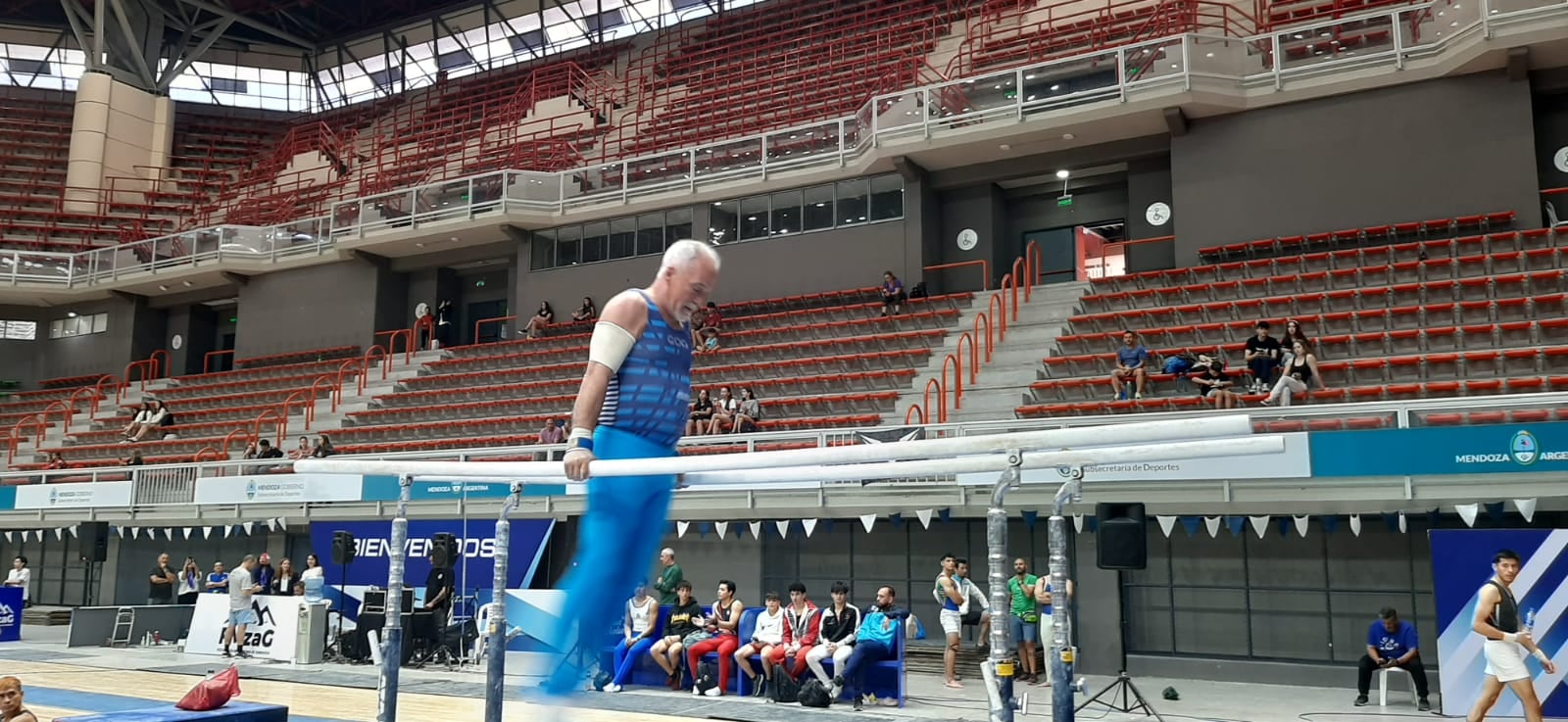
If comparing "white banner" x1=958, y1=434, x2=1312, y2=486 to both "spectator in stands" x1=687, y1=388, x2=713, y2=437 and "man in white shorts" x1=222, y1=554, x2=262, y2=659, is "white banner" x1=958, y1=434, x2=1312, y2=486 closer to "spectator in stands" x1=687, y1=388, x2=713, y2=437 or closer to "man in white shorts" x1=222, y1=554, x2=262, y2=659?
"spectator in stands" x1=687, y1=388, x2=713, y2=437

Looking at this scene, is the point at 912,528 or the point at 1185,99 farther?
the point at 1185,99

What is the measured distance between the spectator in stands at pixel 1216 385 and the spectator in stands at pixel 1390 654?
2879 mm

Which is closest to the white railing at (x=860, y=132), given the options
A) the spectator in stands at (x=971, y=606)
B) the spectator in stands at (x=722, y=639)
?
the spectator in stands at (x=971, y=606)

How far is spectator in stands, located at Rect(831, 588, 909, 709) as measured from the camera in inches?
444

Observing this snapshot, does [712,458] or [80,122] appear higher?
[80,122]

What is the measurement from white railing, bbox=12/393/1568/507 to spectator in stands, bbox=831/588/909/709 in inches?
73.3

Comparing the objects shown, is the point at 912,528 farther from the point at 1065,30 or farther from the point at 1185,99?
the point at 1065,30

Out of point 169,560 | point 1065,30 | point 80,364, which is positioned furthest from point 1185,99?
point 80,364

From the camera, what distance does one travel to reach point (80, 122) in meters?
33.1

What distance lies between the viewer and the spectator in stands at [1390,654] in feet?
36.8

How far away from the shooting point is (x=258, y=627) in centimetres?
1556

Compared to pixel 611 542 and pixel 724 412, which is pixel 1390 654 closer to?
pixel 724 412

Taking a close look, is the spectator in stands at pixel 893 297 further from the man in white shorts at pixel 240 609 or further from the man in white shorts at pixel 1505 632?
the man in white shorts at pixel 1505 632

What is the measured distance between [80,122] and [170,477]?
1945 cm
